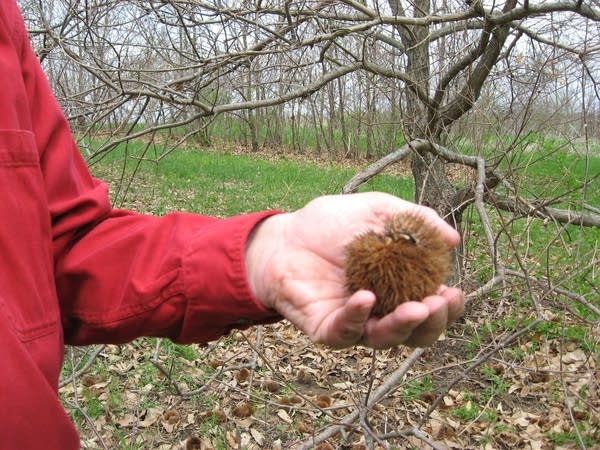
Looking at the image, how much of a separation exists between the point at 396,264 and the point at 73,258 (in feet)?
2.46

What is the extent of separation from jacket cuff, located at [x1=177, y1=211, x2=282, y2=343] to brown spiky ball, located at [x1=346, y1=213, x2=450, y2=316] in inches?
9.3

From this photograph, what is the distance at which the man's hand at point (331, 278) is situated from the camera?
112cm

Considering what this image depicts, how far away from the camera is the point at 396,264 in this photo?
3.99ft

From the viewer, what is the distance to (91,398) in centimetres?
369

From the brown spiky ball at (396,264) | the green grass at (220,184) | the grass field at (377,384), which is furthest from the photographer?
the green grass at (220,184)

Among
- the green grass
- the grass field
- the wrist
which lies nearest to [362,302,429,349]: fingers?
the wrist

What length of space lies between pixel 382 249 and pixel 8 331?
0.78 metres

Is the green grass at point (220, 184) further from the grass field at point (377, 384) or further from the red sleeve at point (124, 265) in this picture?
the red sleeve at point (124, 265)

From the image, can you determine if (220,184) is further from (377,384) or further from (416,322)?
(416,322)

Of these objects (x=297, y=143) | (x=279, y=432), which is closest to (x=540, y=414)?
(x=279, y=432)

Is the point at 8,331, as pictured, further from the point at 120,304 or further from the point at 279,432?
the point at 279,432

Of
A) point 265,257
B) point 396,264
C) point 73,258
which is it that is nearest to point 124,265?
point 73,258

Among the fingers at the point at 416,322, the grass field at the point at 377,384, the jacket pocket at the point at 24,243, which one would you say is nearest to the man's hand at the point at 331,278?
the fingers at the point at 416,322

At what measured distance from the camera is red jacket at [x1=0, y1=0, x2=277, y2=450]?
1.13 m
